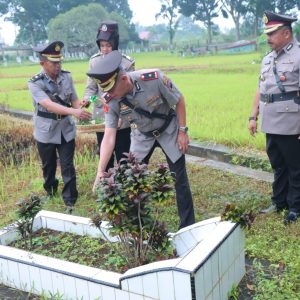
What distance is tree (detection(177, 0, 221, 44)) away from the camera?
172ft

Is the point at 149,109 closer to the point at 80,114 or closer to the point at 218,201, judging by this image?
the point at 80,114

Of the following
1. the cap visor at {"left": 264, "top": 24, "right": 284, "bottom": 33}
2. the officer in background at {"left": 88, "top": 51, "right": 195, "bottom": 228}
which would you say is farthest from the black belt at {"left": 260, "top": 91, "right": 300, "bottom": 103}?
the officer in background at {"left": 88, "top": 51, "right": 195, "bottom": 228}

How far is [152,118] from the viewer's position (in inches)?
127

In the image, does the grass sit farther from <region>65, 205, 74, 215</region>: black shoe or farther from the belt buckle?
the belt buckle

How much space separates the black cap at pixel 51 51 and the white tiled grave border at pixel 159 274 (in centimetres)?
178

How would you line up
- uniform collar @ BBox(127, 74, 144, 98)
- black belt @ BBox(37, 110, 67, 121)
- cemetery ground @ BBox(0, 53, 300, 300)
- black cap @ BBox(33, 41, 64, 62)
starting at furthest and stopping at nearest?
1. black belt @ BBox(37, 110, 67, 121)
2. black cap @ BBox(33, 41, 64, 62)
3. uniform collar @ BBox(127, 74, 144, 98)
4. cemetery ground @ BBox(0, 53, 300, 300)

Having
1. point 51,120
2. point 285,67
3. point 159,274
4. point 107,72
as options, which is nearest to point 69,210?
point 51,120

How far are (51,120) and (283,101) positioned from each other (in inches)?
85.5

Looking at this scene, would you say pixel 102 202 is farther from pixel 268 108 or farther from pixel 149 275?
pixel 268 108

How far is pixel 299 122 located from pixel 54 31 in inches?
1739

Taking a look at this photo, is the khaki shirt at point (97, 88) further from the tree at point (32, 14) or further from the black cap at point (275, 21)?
the tree at point (32, 14)

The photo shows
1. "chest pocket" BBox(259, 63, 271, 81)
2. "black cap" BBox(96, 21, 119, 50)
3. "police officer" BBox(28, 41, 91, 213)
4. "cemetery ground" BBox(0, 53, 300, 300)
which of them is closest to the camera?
"cemetery ground" BBox(0, 53, 300, 300)

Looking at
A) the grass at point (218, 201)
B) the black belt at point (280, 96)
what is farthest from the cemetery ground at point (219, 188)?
the black belt at point (280, 96)

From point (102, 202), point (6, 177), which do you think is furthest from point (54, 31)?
point (102, 202)
